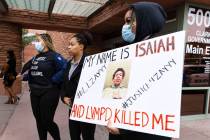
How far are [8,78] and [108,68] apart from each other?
313 inches

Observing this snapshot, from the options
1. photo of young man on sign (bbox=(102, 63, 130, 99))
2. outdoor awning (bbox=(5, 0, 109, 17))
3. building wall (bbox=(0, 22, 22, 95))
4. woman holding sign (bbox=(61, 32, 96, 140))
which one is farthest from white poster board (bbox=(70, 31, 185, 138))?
building wall (bbox=(0, 22, 22, 95))

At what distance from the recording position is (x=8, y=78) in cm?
995

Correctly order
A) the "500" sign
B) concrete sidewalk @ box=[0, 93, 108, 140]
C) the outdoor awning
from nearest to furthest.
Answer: concrete sidewalk @ box=[0, 93, 108, 140]
the "500" sign
the outdoor awning

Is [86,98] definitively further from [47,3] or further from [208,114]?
[47,3]

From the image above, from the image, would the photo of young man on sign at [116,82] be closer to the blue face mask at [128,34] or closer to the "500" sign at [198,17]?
the blue face mask at [128,34]

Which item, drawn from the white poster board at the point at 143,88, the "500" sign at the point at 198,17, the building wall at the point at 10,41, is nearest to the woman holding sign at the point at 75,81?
the white poster board at the point at 143,88

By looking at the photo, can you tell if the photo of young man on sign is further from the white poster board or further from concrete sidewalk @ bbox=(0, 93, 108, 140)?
concrete sidewalk @ bbox=(0, 93, 108, 140)

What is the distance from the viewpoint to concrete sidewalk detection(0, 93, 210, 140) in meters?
6.07

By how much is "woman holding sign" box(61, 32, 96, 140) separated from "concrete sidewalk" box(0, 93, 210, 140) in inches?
82.8

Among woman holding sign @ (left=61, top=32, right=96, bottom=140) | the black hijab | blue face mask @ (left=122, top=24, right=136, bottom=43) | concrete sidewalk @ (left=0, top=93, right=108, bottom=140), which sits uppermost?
the black hijab

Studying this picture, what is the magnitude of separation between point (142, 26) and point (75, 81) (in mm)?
1747

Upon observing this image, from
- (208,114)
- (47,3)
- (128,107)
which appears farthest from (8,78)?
(128,107)

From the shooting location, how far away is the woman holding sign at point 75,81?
12.4 feet

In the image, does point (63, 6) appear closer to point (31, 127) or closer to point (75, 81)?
point (31, 127)
